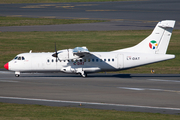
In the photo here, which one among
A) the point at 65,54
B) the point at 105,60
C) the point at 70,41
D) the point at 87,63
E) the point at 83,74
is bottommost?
the point at 83,74

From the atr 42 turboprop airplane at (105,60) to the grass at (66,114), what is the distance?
43.9 ft

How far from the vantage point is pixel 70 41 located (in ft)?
192

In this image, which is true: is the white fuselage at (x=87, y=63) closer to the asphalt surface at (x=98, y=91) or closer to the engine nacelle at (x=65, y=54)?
the asphalt surface at (x=98, y=91)

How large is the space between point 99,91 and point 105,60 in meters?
7.89

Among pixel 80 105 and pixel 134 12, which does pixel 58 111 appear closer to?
pixel 80 105

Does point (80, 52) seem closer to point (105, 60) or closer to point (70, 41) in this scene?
point (105, 60)

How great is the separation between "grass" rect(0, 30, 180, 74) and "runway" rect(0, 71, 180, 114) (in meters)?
12.0

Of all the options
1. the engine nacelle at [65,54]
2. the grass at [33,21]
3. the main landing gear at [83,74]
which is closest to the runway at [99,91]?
the main landing gear at [83,74]

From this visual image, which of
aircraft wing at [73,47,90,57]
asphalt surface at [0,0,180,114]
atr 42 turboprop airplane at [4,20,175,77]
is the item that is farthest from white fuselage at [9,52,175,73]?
asphalt surface at [0,0,180,114]

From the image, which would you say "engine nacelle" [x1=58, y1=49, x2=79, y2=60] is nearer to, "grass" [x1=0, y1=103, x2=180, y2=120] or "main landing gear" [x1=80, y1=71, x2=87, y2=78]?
"main landing gear" [x1=80, y1=71, x2=87, y2=78]

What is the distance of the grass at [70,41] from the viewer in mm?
51938

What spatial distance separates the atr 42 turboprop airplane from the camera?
111 ft

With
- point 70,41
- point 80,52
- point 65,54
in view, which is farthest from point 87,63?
point 70,41

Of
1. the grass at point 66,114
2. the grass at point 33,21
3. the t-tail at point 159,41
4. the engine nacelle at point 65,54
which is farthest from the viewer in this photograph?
the grass at point 33,21
